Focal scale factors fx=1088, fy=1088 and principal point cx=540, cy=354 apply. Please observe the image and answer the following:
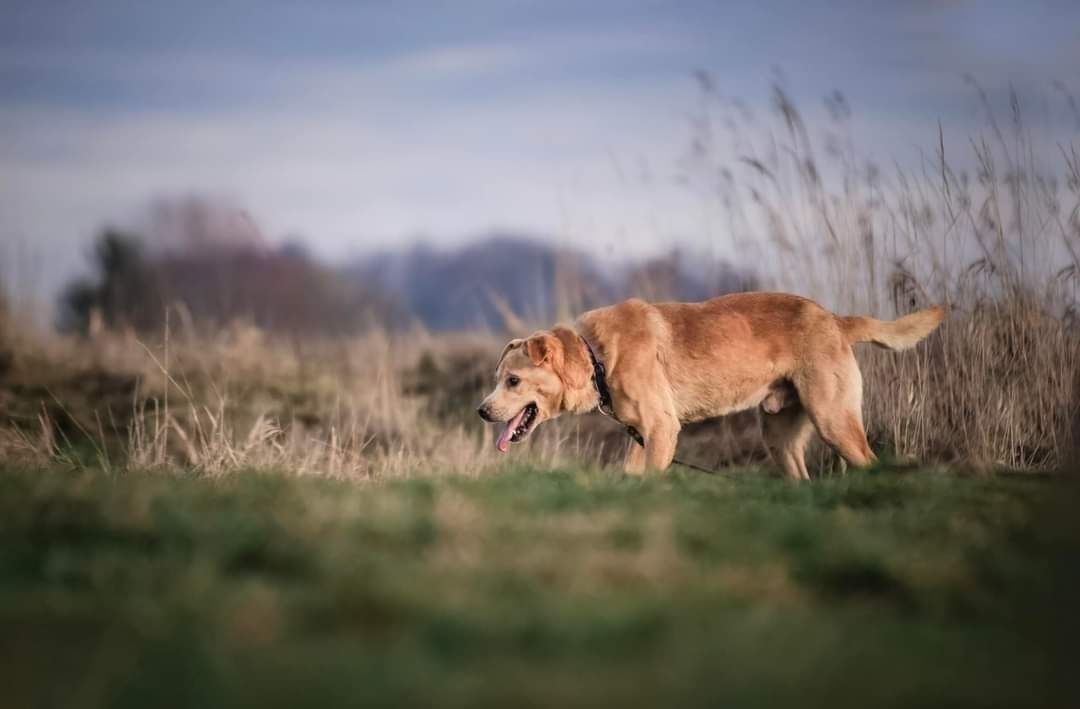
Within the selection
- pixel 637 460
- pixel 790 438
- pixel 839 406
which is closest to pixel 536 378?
pixel 637 460

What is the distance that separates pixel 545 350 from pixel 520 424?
69cm

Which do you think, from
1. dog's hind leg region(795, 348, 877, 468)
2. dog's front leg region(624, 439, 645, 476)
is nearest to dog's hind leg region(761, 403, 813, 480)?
dog's hind leg region(795, 348, 877, 468)

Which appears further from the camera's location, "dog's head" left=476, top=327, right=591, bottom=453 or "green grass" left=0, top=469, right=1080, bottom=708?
"dog's head" left=476, top=327, right=591, bottom=453

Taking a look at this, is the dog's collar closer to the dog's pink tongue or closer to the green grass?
the dog's pink tongue

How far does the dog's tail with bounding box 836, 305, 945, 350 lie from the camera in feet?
27.9

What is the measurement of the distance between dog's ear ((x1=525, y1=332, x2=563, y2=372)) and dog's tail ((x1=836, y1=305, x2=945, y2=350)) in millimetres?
2232

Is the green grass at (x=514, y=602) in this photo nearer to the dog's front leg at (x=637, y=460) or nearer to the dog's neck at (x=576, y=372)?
the dog's front leg at (x=637, y=460)

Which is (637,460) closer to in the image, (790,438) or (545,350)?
(545,350)

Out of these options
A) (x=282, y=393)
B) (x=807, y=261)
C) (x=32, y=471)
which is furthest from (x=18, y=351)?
(x=807, y=261)

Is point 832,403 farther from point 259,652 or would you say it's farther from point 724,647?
point 259,652

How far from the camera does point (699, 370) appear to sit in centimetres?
864

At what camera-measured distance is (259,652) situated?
10.7 ft

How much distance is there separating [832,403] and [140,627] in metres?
5.99

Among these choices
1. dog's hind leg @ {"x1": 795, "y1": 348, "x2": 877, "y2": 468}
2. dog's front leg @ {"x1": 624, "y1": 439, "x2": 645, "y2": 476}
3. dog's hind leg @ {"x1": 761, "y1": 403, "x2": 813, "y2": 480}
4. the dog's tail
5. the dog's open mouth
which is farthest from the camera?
dog's hind leg @ {"x1": 761, "y1": 403, "x2": 813, "y2": 480}
